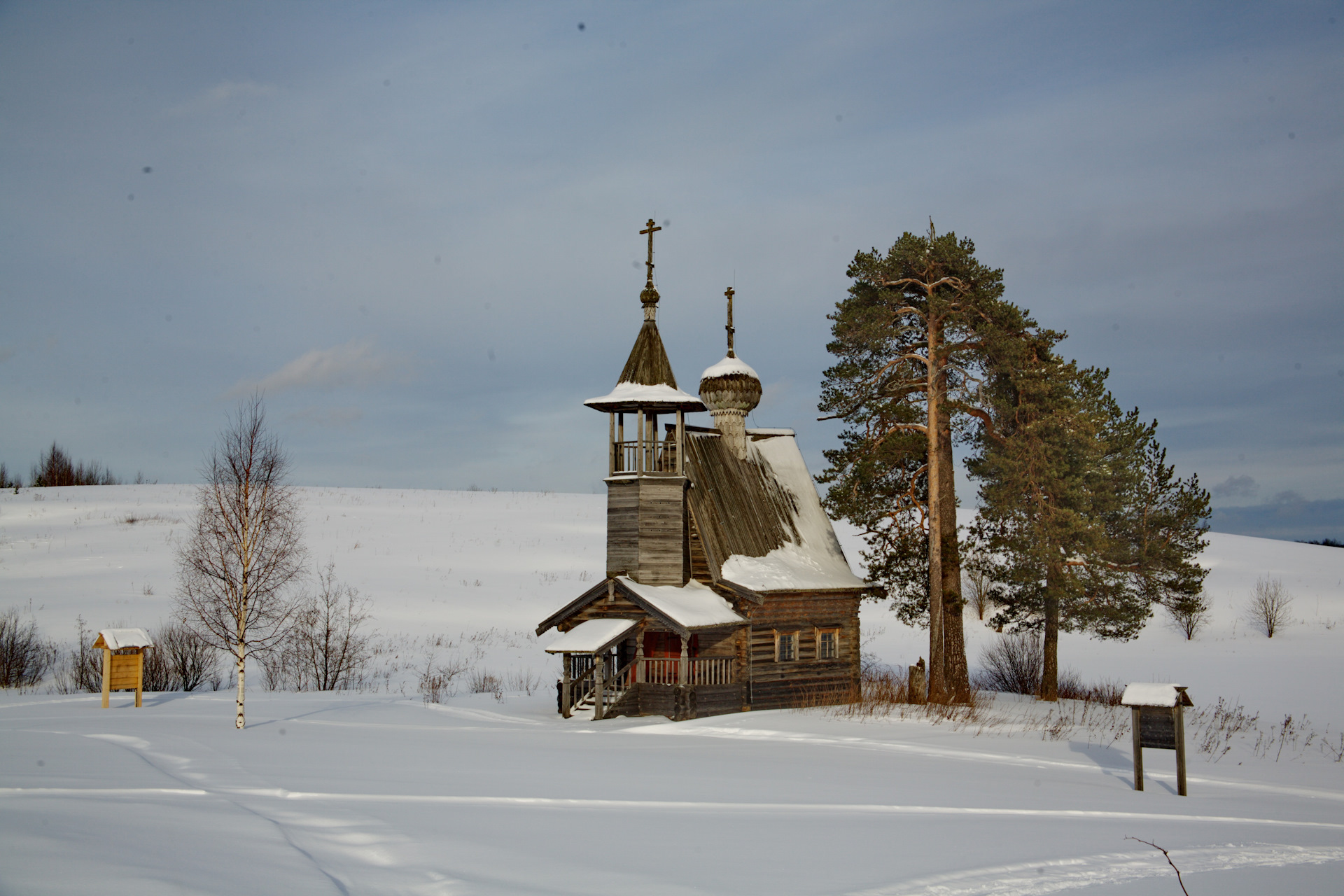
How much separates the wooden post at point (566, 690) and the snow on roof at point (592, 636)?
365 millimetres

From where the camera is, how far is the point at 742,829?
1040 cm

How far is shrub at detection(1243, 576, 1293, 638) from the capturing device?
4906 centimetres

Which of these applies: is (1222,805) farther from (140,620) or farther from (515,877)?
(140,620)

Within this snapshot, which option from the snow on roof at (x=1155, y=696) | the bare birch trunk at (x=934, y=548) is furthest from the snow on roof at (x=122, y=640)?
the snow on roof at (x=1155, y=696)

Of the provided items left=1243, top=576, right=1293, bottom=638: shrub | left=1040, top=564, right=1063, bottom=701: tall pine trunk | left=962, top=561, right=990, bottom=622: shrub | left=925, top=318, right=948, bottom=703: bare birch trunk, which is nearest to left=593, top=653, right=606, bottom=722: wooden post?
left=925, top=318, right=948, bottom=703: bare birch trunk

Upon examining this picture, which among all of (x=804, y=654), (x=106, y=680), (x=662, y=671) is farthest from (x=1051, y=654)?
(x=106, y=680)

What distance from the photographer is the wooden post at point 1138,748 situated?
14422mm

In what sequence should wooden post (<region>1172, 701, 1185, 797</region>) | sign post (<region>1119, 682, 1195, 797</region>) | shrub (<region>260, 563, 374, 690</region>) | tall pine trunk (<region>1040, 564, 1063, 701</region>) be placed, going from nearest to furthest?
wooden post (<region>1172, 701, 1185, 797</region>) → sign post (<region>1119, 682, 1195, 797</region>) → tall pine trunk (<region>1040, 564, 1063, 701</region>) → shrub (<region>260, 563, 374, 690</region>)

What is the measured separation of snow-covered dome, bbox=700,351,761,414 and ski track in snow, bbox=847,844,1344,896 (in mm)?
22004

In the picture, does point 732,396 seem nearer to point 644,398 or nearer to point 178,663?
point 644,398

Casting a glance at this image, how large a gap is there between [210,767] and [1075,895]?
10.9m

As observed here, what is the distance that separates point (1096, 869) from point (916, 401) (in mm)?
20567

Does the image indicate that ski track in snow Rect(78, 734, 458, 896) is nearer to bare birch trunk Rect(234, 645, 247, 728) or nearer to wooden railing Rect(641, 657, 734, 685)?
bare birch trunk Rect(234, 645, 247, 728)

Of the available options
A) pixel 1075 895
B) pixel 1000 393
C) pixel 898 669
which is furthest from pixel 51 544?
pixel 1075 895
